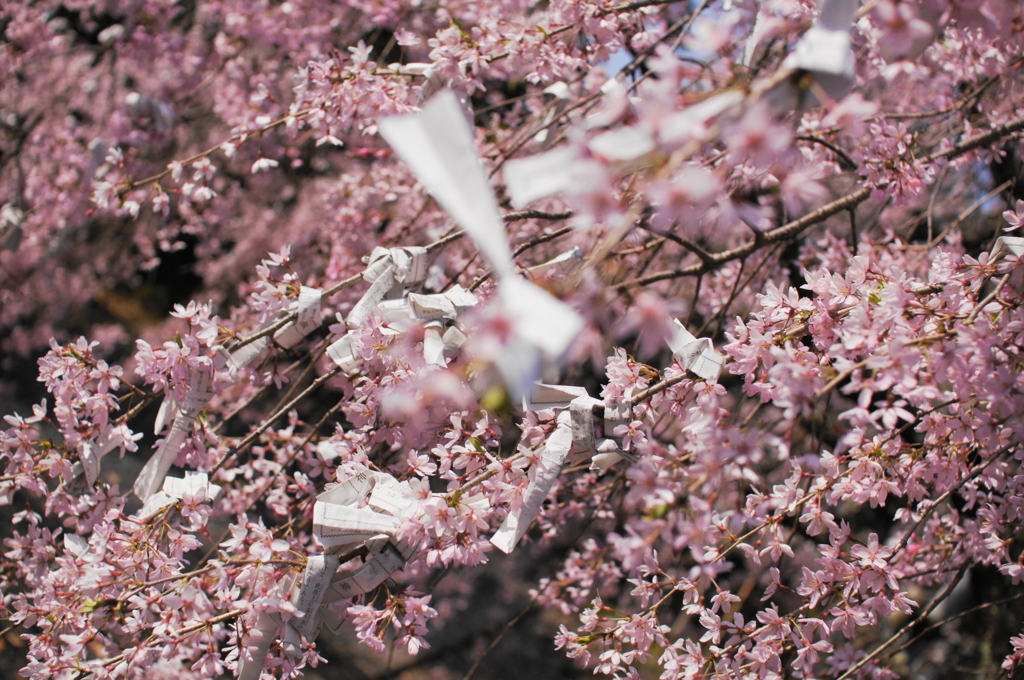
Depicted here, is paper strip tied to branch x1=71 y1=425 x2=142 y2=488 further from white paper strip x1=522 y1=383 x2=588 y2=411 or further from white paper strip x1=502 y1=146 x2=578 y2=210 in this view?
white paper strip x1=502 y1=146 x2=578 y2=210

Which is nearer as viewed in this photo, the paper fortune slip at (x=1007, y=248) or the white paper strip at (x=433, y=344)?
the paper fortune slip at (x=1007, y=248)

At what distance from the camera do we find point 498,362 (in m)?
0.61

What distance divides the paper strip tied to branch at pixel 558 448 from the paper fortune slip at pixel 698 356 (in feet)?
0.64

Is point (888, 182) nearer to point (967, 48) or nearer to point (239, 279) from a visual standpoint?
point (967, 48)

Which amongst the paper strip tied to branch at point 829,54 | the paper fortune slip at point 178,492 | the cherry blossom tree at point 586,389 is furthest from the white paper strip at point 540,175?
the paper fortune slip at point 178,492

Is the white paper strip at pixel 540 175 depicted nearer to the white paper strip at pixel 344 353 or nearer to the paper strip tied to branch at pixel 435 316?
the paper strip tied to branch at pixel 435 316

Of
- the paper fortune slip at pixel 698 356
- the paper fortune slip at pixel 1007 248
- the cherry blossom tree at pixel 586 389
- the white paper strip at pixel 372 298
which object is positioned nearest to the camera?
the cherry blossom tree at pixel 586 389

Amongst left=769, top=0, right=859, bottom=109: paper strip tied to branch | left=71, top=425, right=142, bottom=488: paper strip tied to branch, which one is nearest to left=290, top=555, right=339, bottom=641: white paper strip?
left=71, top=425, right=142, bottom=488: paper strip tied to branch

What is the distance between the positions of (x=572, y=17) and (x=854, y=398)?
3326 mm

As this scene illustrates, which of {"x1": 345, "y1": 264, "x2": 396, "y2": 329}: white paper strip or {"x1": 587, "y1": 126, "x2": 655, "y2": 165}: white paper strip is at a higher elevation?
{"x1": 587, "y1": 126, "x2": 655, "y2": 165}: white paper strip

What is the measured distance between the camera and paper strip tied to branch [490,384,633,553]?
1132 millimetres

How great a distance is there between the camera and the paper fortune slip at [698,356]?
114 cm

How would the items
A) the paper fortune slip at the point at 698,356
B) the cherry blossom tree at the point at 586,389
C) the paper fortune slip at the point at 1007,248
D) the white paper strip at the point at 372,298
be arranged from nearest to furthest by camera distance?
the cherry blossom tree at the point at 586,389 < the paper fortune slip at the point at 1007,248 < the paper fortune slip at the point at 698,356 < the white paper strip at the point at 372,298

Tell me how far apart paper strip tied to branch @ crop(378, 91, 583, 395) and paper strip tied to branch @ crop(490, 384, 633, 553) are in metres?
0.53
